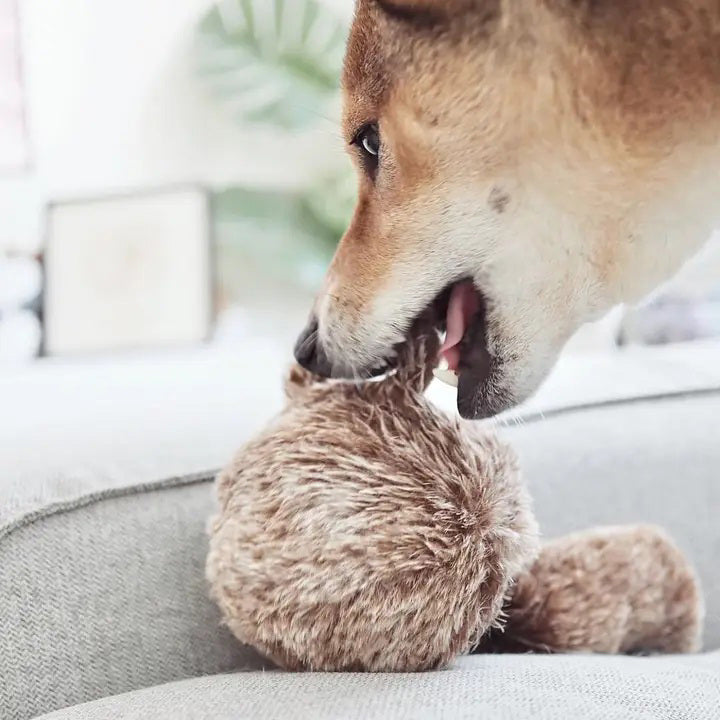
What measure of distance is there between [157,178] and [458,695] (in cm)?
199

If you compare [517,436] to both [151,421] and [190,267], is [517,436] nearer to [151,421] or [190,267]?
[151,421]

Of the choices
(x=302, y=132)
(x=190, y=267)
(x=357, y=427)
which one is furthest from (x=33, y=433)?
(x=302, y=132)

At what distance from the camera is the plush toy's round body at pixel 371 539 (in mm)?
532

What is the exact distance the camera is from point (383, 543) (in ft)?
1.75

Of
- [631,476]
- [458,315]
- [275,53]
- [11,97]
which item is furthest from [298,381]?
[11,97]

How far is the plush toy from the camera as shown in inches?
21.0

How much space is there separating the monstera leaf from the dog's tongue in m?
1.33

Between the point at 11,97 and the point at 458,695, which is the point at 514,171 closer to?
the point at 458,695

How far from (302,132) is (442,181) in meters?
1.62

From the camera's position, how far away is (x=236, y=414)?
3.36 ft

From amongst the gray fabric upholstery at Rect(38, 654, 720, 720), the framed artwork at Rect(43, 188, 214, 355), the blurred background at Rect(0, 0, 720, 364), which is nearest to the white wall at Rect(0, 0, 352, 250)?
the blurred background at Rect(0, 0, 720, 364)

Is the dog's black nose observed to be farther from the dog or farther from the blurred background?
the blurred background

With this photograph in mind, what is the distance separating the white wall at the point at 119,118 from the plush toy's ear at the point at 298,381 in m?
1.60

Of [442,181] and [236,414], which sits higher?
[442,181]
